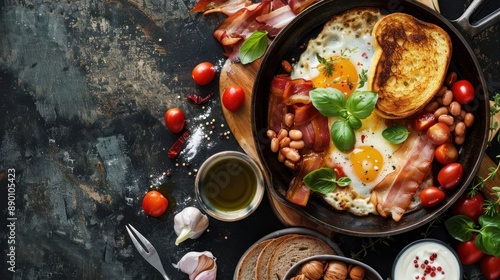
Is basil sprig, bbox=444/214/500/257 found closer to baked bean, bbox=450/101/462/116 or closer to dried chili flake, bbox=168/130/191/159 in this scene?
baked bean, bbox=450/101/462/116

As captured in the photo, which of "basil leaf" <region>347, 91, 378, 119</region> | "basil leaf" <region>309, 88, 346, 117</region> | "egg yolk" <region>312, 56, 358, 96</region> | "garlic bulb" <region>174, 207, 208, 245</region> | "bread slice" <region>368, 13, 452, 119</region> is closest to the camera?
"basil leaf" <region>347, 91, 378, 119</region>

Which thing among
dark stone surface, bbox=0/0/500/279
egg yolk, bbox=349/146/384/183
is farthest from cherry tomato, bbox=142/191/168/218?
egg yolk, bbox=349/146/384/183

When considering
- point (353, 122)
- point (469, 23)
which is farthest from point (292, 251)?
point (469, 23)

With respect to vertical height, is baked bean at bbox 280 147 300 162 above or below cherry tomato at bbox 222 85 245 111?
below

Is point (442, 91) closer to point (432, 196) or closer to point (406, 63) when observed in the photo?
point (406, 63)

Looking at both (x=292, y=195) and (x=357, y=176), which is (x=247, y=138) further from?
(x=357, y=176)

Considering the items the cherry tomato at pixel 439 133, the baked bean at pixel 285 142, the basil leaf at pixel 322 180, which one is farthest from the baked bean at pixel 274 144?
the cherry tomato at pixel 439 133
